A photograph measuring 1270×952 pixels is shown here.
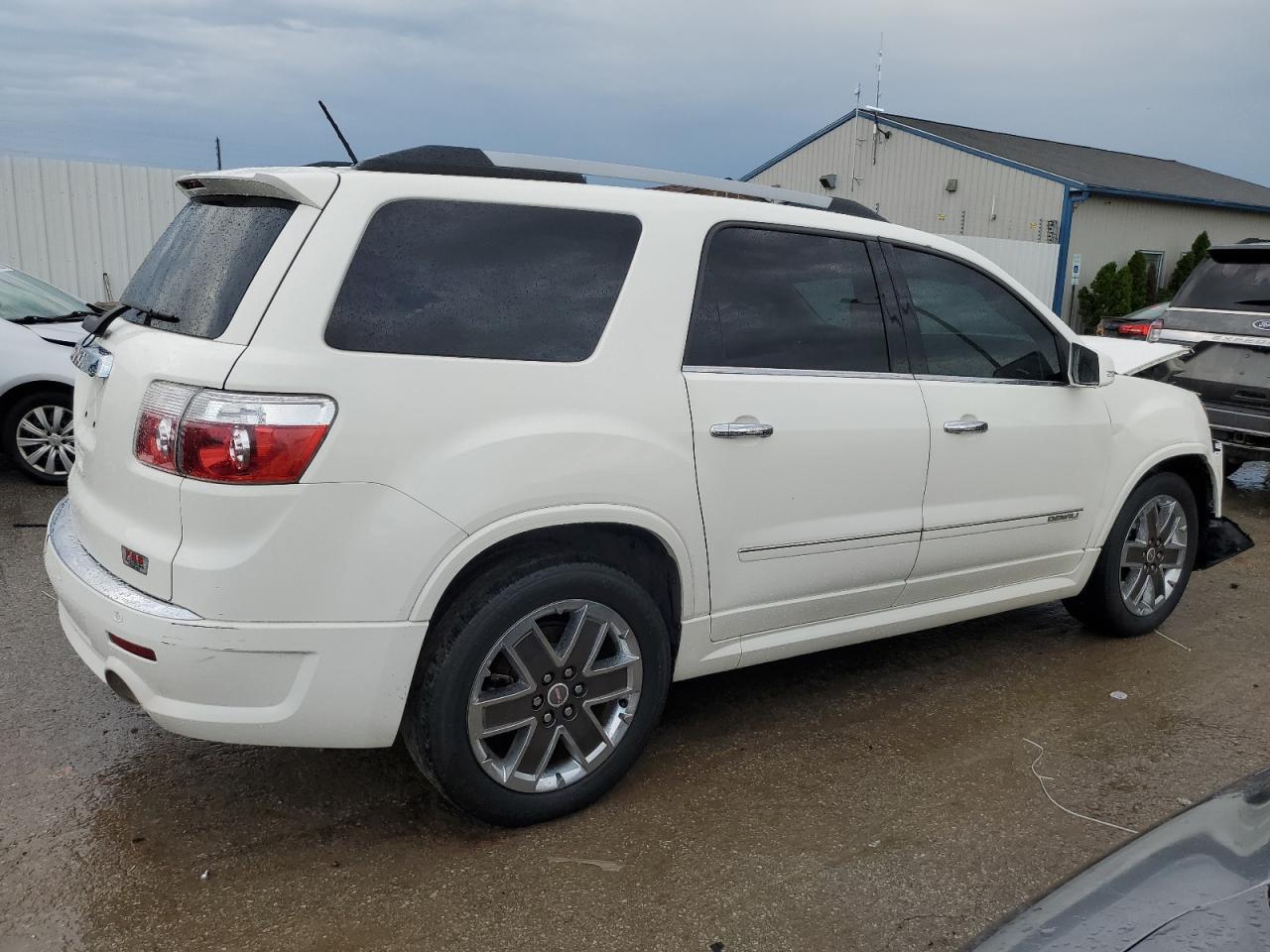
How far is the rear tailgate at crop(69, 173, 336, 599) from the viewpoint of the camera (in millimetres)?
2650

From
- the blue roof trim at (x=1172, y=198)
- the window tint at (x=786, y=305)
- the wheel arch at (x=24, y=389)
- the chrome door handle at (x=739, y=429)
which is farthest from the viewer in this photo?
the blue roof trim at (x=1172, y=198)

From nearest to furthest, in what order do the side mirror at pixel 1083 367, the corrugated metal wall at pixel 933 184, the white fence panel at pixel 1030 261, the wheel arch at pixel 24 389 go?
the side mirror at pixel 1083 367, the wheel arch at pixel 24 389, the white fence panel at pixel 1030 261, the corrugated metal wall at pixel 933 184

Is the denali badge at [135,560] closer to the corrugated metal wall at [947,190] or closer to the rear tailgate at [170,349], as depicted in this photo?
the rear tailgate at [170,349]

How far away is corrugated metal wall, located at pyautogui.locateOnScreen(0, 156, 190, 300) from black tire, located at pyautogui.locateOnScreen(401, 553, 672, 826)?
29.6ft

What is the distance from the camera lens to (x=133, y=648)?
2678 mm

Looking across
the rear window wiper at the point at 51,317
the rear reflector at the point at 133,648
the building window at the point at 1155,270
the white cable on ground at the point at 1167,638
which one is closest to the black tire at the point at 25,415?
the rear window wiper at the point at 51,317

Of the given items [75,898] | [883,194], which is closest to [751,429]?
[75,898]

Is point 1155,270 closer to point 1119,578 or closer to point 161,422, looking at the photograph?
point 1119,578

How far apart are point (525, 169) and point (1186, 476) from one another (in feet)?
11.8

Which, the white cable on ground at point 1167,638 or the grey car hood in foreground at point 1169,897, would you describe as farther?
the white cable on ground at point 1167,638

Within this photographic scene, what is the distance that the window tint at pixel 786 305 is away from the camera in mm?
3336

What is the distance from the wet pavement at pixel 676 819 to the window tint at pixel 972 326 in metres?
1.33

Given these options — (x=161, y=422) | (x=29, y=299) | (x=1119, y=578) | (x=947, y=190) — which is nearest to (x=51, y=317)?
(x=29, y=299)

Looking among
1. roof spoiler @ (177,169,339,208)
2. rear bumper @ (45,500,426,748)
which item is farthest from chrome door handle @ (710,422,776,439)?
roof spoiler @ (177,169,339,208)
